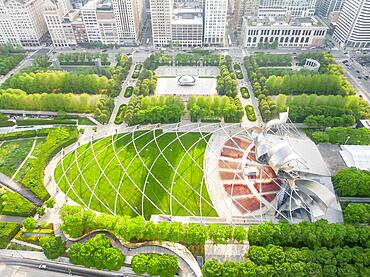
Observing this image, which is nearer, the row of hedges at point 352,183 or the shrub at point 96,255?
the shrub at point 96,255

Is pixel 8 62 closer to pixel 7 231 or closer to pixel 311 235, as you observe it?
pixel 7 231

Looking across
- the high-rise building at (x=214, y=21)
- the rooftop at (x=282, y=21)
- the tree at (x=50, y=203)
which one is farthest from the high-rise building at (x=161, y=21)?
the tree at (x=50, y=203)

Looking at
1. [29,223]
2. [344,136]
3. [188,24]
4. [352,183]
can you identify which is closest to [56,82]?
[29,223]

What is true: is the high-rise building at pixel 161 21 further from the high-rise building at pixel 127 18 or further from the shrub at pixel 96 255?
the shrub at pixel 96 255

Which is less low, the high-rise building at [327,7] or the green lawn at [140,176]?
the high-rise building at [327,7]

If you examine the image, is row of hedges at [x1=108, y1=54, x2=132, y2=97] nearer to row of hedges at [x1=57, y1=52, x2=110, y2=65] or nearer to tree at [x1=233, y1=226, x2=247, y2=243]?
row of hedges at [x1=57, y1=52, x2=110, y2=65]
